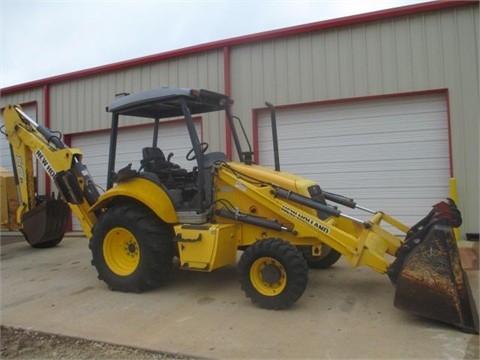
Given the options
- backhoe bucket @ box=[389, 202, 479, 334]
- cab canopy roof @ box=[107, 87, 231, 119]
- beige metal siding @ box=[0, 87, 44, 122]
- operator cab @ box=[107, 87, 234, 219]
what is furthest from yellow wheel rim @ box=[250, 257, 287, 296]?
beige metal siding @ box=[0, 87, 44, 122]

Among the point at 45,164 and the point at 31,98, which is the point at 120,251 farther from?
the point at 31,98

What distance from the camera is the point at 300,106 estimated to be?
31.2 ft

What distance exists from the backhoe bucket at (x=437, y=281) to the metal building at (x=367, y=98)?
4.14 meters

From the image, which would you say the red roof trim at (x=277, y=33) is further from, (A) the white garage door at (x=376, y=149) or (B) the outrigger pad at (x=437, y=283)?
(B) the outrigger pad at (x=437, y=283)

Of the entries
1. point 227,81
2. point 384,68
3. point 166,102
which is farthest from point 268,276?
point 227,81

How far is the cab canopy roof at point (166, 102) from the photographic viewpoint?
5.48 meters

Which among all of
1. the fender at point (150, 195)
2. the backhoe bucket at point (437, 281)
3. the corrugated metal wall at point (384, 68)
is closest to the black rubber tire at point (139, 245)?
the fender at point (150, 195)

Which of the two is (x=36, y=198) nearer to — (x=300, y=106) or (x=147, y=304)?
(x=147, y=304)

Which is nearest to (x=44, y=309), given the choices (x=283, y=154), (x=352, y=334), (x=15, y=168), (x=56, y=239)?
(x=352, y=334)

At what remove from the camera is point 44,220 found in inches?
332

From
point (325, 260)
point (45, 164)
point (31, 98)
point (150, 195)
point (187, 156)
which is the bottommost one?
point (325, 260)

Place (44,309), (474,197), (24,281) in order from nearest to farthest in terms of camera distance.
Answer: (44,309) → (24,281) → (474,197)

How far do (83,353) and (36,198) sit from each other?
5595 mm

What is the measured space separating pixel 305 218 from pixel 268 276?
2.53 feet
